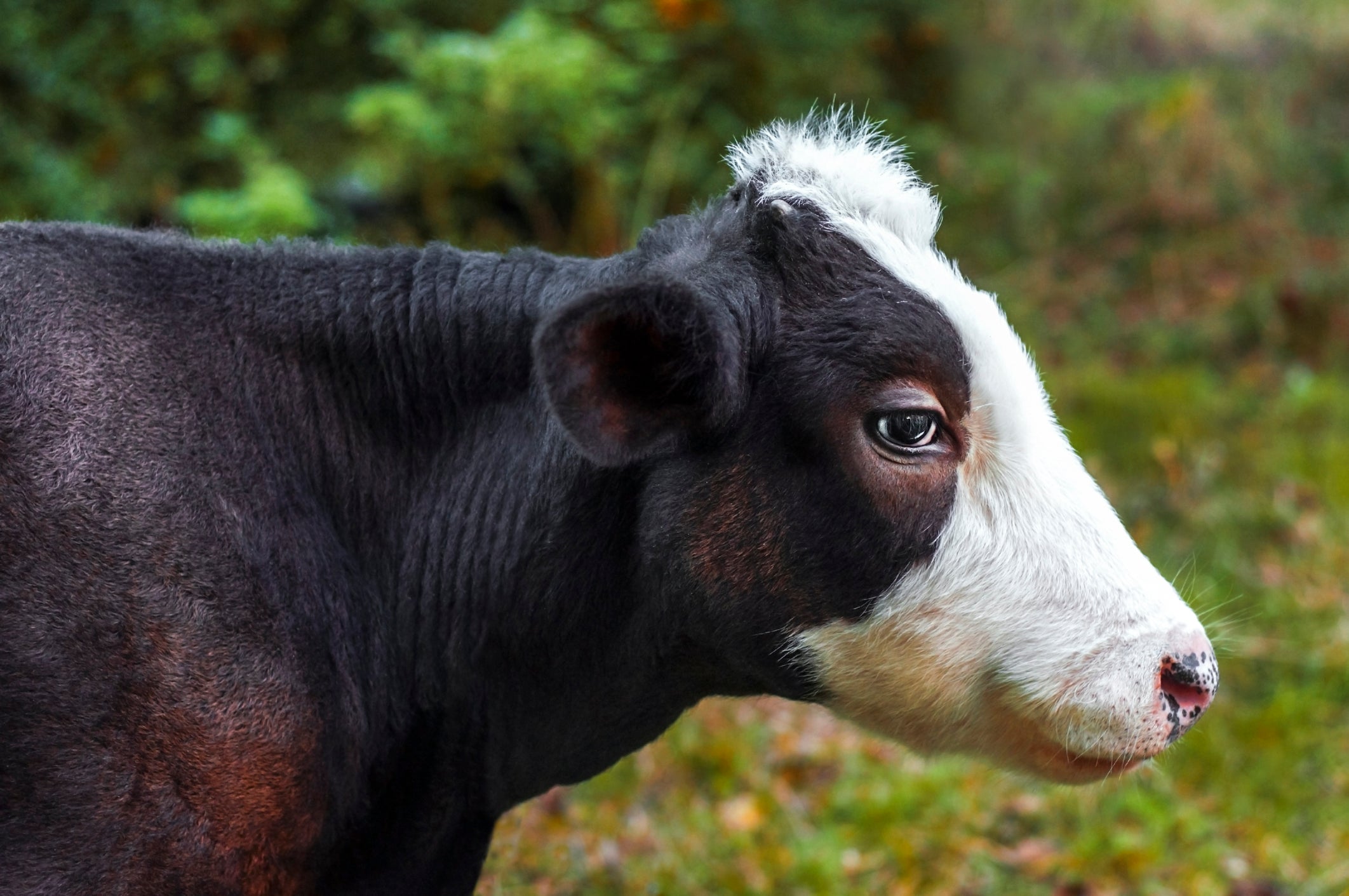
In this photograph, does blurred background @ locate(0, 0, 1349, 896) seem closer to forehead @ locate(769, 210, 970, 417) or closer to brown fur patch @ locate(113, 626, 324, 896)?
forehead @ locate(769, 210, 970, 417)

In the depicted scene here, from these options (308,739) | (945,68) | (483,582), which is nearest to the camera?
(308,739)

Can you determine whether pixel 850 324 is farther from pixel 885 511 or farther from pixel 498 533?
pixel 498 533

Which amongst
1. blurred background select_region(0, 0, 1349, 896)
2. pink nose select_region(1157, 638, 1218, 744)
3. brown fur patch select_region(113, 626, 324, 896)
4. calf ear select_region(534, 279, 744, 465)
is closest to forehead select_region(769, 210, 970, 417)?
calf ear select_region(534, 279, 744, 465)

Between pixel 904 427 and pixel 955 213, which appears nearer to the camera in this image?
pixel 904 427

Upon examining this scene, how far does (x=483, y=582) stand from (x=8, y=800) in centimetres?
94

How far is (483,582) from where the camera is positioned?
2.60 m

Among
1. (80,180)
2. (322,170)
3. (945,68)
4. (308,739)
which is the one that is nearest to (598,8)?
(322,170)

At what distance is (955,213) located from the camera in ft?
31.7

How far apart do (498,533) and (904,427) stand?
0.87 meters

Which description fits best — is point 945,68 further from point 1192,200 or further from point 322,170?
point 322,170

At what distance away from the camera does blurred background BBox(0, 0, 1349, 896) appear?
15.3ft

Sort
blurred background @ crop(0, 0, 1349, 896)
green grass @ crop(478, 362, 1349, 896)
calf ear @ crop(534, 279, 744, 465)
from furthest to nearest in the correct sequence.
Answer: blurred background @ crop(0, 0, 1349, 896) < green grass @ crop(478, 362, 1349, 896) < calf ear @ crop(534, 279, 744, 465)

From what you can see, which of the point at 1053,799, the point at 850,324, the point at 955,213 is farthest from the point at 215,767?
the point at 955,213

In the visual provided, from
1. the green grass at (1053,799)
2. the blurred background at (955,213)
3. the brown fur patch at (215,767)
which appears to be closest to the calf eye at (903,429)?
the blurred background at (955,213)
